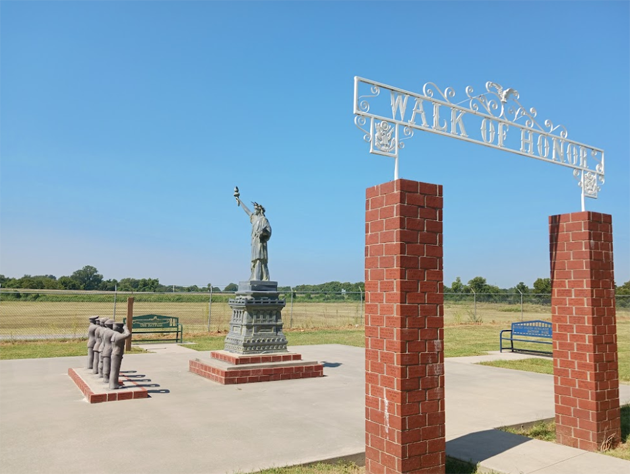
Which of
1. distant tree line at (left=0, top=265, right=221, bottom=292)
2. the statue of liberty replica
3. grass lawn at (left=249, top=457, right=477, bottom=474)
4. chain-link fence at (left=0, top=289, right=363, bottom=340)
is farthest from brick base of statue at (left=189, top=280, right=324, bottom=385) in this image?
distant tree line at (left=0, top=265, right=221, bottom=292)

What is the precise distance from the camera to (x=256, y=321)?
991 cm

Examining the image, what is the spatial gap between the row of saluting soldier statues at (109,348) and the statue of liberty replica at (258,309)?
99.5 inches

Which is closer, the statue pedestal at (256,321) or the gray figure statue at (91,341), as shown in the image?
the gray figure statue at (91,341)

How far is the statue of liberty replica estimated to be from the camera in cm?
979

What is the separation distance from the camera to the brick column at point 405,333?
13.3 feet

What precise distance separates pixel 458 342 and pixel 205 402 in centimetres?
1205

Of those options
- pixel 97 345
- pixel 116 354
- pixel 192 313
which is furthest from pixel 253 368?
pixel 192 313

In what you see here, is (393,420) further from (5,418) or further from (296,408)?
(5,418)

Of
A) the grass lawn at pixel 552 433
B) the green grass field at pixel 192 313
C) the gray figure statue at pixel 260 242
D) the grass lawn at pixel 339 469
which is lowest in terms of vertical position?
the green grass field at pixel 192 313

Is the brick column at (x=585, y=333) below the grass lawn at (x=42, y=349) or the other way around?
the other way around

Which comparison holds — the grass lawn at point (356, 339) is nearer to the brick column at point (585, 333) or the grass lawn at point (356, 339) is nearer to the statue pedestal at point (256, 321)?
the statue pedestal at point (256, 321)

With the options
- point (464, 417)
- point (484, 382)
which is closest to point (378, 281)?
point (464, 417)

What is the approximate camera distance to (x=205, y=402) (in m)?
7.39

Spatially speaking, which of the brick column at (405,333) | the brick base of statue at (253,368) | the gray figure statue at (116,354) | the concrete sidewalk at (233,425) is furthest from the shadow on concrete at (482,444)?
Answer: the gray figure statue at (116,354)
